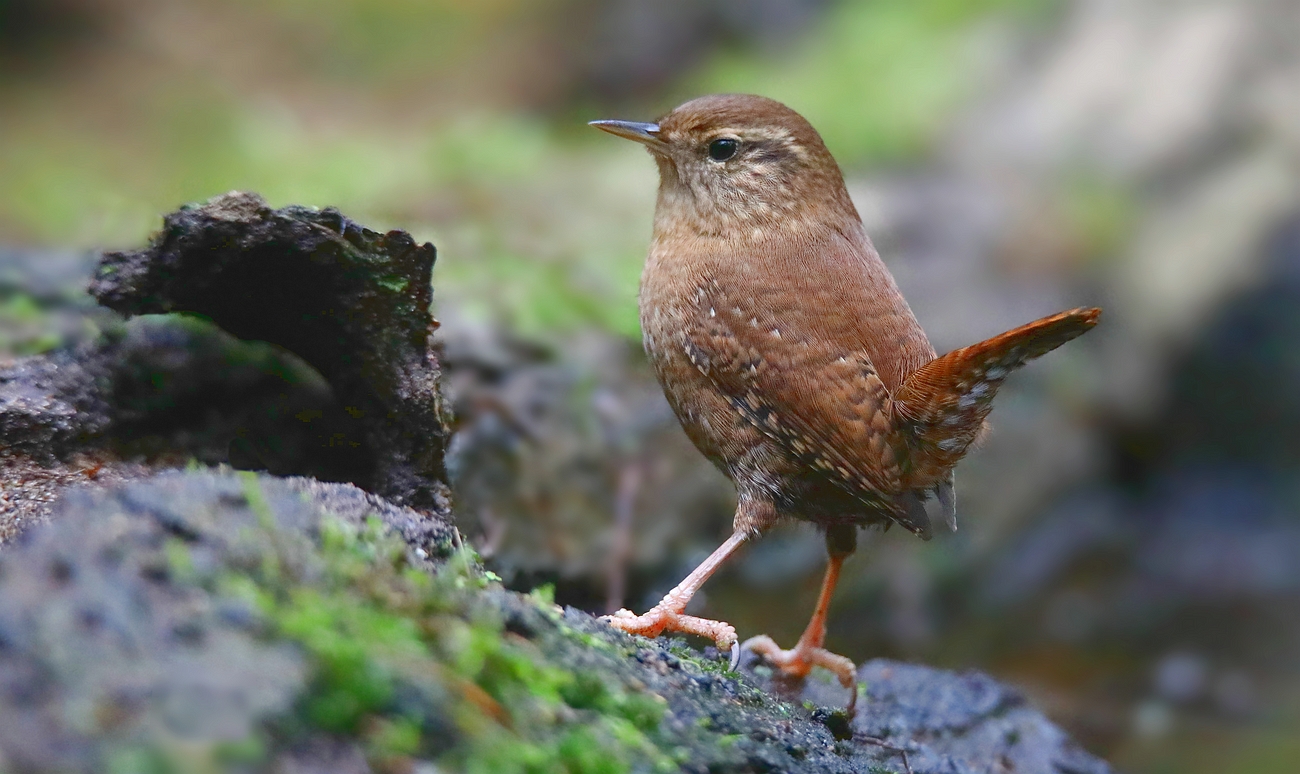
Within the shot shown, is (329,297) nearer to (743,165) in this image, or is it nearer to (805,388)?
(805,388)

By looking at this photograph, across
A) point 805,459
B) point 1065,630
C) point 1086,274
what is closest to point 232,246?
point 805,459

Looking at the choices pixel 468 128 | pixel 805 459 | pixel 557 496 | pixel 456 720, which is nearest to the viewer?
pixel 456 720

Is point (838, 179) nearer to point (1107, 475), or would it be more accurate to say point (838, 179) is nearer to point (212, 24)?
point (1107, 475)

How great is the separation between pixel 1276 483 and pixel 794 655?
5.58 metres

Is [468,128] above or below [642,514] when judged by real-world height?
above

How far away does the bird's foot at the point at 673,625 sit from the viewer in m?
2.83

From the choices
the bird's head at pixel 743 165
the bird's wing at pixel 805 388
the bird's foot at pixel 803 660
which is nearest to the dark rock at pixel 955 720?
the bird's foot at pixel 803 660

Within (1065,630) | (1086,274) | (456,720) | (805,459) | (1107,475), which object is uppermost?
(1086,274)

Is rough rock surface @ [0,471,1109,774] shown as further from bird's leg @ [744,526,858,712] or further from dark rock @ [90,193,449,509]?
bird's leg @ [744,526,858,712]

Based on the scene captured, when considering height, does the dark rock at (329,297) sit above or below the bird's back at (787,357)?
below

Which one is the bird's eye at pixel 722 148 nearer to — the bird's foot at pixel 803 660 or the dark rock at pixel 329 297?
the dark rock at pixel 329 297

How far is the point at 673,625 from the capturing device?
2.92 m

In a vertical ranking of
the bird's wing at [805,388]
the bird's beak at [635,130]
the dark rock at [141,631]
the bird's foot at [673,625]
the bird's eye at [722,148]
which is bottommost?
the dark rock at [141,631]

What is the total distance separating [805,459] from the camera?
3.06m
